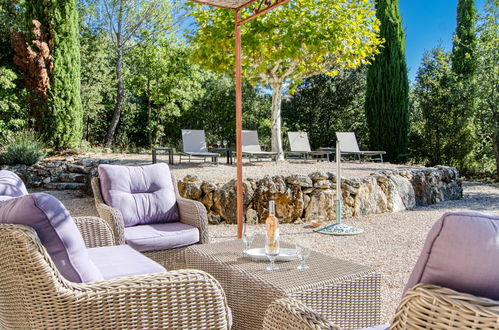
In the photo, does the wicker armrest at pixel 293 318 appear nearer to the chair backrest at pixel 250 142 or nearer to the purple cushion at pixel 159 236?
the purple cushion at pixel 159 236

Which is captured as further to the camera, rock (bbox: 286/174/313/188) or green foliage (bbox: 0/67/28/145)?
green foliage (bbox: 0/67/28/145)

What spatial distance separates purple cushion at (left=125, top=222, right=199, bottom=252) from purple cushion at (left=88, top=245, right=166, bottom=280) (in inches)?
15.1

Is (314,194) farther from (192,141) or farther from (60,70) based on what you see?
(60,70)

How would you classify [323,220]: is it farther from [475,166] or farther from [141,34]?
[141,34]

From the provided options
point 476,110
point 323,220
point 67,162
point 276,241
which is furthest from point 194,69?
point 276,241

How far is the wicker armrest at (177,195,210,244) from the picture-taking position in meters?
3.13

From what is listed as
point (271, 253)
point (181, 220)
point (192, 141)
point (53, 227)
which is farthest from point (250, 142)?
point (53, 227)

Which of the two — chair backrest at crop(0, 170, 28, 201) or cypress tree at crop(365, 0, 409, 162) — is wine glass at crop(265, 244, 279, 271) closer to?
chair backrest at crop(0, 170, 28, 201)

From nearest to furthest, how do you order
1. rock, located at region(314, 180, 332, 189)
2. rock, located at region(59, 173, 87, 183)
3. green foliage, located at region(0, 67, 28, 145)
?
rock, located at region(314, 180, 332, 189), rock, located at region(59, 173, 87, 183), green foliage, located at region(0, 67, 28, 145)

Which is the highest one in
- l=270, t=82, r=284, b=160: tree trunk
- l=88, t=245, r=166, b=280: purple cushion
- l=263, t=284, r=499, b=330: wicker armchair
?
l=270, t=82, r=284, b=160: tree trunk

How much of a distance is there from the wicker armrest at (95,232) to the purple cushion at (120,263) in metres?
0.15

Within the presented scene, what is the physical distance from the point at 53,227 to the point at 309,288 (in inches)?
42.8

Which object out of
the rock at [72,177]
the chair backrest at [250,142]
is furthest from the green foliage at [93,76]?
the chair backrest at [250,142]

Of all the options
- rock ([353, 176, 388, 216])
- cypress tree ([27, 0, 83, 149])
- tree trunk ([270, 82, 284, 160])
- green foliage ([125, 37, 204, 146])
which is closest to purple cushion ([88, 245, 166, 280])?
rock ([353, 176, 388, 216])
